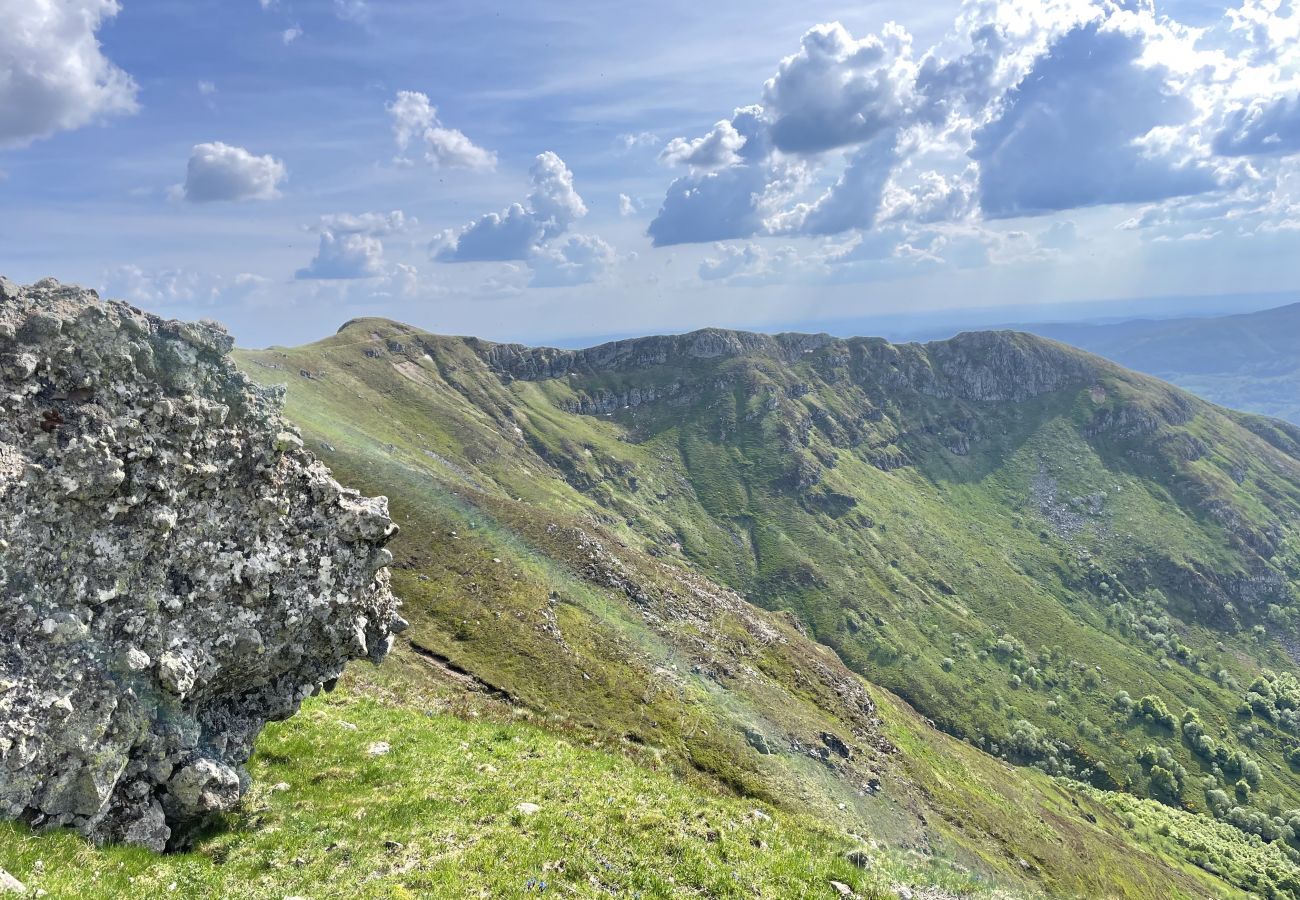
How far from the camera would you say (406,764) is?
22.9 metres

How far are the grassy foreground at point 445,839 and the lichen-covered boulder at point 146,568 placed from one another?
65.3 inches

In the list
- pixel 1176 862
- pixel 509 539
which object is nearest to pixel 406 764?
pixel 509 539

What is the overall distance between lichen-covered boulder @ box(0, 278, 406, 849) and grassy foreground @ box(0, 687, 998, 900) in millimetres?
1658

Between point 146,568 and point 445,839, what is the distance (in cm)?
1121

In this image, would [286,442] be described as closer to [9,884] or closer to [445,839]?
[9,884]

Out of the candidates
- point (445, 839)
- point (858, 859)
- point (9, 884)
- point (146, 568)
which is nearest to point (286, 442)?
point (146, 568)

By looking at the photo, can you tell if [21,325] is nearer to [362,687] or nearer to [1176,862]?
[362,687]

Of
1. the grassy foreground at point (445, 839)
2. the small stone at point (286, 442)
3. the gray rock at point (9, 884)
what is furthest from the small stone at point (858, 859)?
the small stone at point (286, 442)

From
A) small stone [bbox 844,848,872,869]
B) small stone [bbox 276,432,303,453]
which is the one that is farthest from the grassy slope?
small stone [bbox 276,432,303,453]

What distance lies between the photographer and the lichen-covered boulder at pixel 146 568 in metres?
13.8

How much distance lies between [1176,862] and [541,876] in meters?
185

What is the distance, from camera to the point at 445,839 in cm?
1788

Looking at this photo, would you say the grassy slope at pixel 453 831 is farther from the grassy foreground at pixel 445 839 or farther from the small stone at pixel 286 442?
the small stone at pixel 286 442

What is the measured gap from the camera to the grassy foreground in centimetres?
1404
